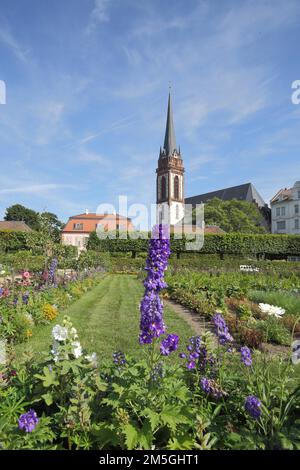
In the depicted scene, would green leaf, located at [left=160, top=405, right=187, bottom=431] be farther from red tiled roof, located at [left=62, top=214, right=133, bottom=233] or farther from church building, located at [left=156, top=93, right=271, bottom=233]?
church building, located at [left=156, top=93, right=271, bottom=233]

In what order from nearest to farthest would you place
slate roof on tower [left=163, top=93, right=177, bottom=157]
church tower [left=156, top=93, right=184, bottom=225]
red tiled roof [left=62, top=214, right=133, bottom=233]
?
1. red tiled roof [left=62, top=214, right=133, bottom=233]
2. slate roof on tower [left=163, top=93, right=177, bottom=157]
3. church tower [left=156, top=93, right=184, bottom=225]

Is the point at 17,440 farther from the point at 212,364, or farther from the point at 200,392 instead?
the point at 212,364

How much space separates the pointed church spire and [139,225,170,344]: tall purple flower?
6286cm

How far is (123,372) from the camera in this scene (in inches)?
103

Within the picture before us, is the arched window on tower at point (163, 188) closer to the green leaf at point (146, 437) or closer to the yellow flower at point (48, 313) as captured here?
the yellow flower at point (48, 313)

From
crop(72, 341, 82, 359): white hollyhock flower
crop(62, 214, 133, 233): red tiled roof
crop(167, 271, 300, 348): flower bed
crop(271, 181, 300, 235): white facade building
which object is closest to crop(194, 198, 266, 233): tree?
crop(271, 181, 300, 235): white facade building

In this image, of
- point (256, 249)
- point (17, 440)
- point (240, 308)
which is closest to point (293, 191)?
point (256, 249)

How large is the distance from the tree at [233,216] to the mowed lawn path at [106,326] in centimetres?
3919

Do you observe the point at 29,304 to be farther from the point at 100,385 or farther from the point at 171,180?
the point at 171,180

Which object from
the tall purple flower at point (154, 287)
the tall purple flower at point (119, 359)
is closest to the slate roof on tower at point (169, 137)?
the tall purple flower at point (119, 359)

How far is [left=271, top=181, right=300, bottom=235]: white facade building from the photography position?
49.8 metres

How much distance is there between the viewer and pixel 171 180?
223 ft

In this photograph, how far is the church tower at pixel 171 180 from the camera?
65.7 m
